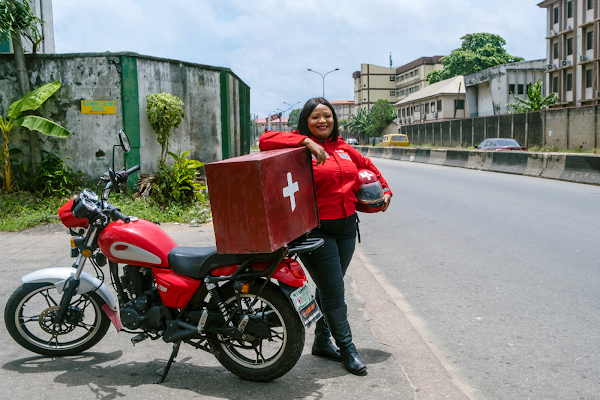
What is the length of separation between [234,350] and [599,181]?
44.1ft

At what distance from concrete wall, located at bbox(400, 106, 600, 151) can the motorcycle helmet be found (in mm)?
25622

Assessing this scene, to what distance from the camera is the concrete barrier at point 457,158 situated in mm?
23109

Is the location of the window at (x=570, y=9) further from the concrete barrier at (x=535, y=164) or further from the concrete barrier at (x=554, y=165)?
the concrete barrier at (x=554, y=165)

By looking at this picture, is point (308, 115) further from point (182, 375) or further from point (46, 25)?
point (46, 25)

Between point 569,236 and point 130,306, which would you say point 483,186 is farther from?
point 130,306

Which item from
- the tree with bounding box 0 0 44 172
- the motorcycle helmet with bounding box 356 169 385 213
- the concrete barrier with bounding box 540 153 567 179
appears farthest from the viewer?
the concrete barrier with bounding box 540 153 567 179

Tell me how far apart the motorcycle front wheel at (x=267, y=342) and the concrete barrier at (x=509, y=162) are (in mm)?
16515

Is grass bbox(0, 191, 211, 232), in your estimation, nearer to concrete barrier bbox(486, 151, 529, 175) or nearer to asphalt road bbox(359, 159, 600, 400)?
asphalt road bbox(359, 159, 600, 400)

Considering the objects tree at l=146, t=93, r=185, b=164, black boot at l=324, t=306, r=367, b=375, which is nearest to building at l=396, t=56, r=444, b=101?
tree at l=146, t=93, r=185, b=164

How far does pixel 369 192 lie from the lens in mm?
3773

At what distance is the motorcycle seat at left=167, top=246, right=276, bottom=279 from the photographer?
3330mm

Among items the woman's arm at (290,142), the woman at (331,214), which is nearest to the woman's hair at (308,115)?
the woman at (331,214)

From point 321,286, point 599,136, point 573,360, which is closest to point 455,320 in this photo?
point 573,360

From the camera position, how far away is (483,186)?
14789 millimetres
